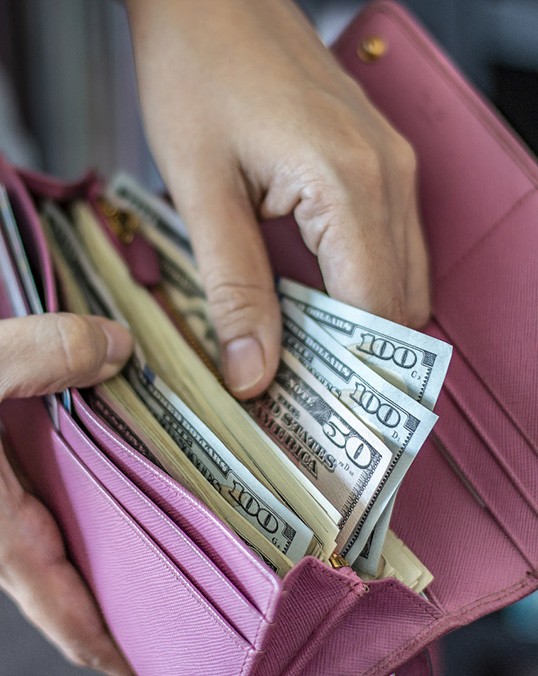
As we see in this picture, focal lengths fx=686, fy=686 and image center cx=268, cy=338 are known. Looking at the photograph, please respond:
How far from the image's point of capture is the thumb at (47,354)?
72 centimetres

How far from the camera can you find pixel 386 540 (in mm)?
727

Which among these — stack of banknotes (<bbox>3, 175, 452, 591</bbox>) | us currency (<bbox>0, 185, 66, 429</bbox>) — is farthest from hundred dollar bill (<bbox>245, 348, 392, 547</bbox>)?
us currency (<bbox>0, 185, 66, 429</bbox>)

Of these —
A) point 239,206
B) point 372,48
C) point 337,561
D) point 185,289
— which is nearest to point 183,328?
point 185,289

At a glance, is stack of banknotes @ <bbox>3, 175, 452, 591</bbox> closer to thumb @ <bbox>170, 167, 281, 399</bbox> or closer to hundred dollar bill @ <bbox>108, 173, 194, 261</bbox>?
thumb @ <bbox>170, 167, 281, 399</bbox>

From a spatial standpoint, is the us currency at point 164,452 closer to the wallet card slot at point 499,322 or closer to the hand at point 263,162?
the hand at point 263,162

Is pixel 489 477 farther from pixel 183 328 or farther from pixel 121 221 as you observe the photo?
pixel 121 221

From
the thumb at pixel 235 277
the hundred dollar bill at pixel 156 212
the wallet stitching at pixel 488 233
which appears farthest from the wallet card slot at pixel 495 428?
the hundred dollar bill at pixel 156 212

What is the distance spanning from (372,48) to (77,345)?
611 millimetres

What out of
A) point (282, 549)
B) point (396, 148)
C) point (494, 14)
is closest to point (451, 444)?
point (282, 549)

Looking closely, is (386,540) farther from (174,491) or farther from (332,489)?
(174,491)

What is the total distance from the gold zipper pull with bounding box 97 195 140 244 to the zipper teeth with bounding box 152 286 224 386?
0.31 feet

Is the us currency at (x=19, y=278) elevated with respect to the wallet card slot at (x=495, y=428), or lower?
lower

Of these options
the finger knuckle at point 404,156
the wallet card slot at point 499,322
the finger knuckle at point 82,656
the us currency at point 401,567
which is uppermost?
the finger knuckle at point 404,156

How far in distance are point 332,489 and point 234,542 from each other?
0.15 metres
